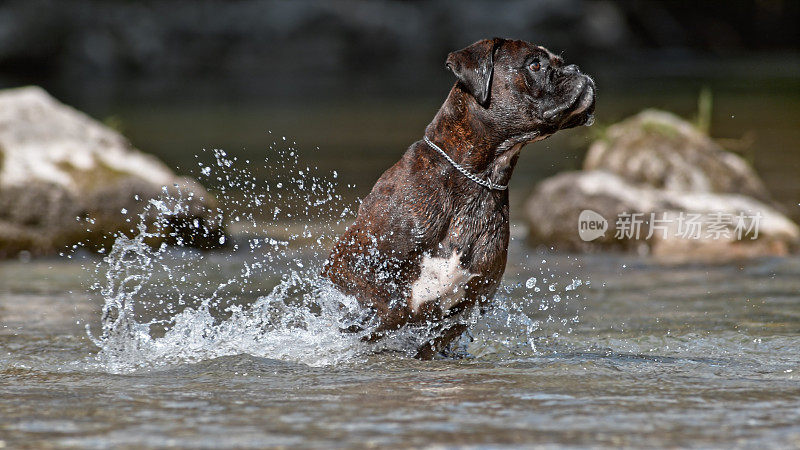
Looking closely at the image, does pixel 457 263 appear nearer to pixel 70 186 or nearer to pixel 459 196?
pixel 459 196

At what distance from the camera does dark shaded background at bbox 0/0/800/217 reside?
19.8 meters

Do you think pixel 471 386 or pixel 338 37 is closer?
pixel 471 386

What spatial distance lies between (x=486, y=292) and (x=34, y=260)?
16.6 feet

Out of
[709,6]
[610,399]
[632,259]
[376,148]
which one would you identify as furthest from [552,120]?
[709,6]

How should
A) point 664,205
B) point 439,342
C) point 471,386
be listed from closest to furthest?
1. point 471,386
2. point 439,342
3. point 664,205

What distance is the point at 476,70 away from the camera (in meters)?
5.09

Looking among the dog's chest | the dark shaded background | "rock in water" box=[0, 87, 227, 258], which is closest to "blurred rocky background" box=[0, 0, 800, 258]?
the dark shaded background

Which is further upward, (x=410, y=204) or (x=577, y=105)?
(x=577, y=105)

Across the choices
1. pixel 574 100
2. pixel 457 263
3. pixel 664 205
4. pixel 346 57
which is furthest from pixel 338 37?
pixel 457 263

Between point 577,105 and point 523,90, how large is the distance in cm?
26

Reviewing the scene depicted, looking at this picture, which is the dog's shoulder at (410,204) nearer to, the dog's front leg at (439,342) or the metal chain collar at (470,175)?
the metal chain collar at (470,175)

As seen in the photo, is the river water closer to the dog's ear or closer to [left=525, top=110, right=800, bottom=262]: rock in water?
the dog's ear

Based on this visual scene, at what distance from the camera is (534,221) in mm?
9633

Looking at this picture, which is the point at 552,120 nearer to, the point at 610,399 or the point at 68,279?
the point at 610,399
